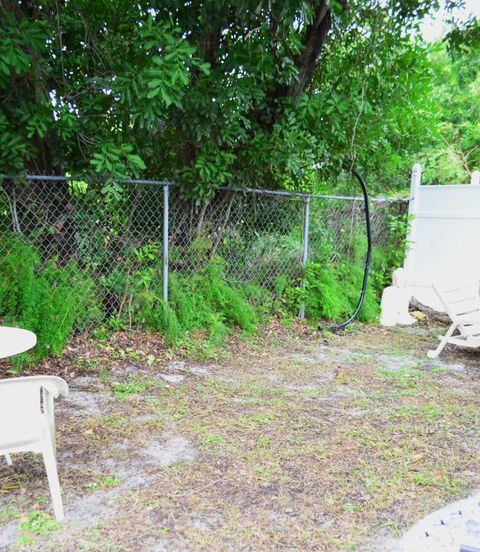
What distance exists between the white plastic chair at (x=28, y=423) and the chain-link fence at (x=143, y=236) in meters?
2.15

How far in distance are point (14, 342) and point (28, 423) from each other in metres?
0.45

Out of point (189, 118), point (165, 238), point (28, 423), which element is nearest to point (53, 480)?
point (28, 423)

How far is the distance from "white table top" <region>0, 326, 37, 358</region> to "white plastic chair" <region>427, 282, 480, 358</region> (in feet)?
13.4

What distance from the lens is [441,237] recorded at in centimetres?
672

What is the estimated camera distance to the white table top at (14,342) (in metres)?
2.20

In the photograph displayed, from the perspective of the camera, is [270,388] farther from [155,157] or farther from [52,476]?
[155,157]

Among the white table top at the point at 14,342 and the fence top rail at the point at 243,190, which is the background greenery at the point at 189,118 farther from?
the white table top at the point at 14,342

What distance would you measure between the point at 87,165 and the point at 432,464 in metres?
3.76

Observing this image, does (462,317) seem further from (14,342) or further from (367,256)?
(14,342)

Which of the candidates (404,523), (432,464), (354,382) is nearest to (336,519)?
(404,523)

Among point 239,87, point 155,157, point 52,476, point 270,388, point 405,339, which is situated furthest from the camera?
point 405,339

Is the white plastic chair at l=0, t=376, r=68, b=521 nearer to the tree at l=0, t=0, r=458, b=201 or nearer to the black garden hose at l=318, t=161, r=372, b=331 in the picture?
the tree at l=0, t=0, r=458, b=201

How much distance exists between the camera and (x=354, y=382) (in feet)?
13.6

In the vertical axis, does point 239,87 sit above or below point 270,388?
above
